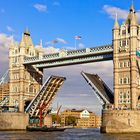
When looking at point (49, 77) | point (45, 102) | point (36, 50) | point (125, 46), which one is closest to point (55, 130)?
point (45, 102)

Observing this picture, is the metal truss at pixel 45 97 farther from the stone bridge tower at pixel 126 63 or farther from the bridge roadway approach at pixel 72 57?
the stone bridge tower at pixel 126 63

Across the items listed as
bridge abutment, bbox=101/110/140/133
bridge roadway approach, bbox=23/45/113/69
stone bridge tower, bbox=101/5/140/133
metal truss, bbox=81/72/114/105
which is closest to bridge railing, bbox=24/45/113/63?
bridge roadway approach, bbox=23/45/113/69

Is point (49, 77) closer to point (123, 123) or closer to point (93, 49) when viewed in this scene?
point (93, 49)

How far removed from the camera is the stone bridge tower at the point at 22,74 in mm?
96625

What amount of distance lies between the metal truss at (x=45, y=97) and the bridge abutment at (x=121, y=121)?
16125 mm

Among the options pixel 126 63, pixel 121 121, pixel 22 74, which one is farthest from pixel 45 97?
pixel 121 121

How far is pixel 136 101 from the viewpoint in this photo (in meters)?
76.5

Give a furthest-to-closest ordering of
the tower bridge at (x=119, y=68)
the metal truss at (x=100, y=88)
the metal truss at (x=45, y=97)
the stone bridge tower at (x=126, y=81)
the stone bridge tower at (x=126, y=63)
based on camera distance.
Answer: the metal truss at (x=45, y=97), the metal truss at (x=100, y=88), the stone bridge tower at (x=126, y=63), the tower bridge at (x=119, y=68), the stone bridge tower at (x=126, y=81)

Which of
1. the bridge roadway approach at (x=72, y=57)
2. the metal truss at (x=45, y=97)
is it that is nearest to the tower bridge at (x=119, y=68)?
the bridge roadway approach at (x=72, y=57)

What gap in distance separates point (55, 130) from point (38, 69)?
15132 mm

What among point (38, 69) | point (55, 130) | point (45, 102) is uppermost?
point (38, 69)

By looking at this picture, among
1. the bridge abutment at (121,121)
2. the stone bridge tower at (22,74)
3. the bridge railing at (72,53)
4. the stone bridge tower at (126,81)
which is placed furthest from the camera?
the stone bridge tower at (22,74)

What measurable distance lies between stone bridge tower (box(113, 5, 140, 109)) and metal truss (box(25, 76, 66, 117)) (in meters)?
14.9

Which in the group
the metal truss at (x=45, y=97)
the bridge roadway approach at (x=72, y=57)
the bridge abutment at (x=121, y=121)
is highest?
the bridge roadway approach at (x=72, y=57)
